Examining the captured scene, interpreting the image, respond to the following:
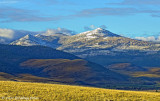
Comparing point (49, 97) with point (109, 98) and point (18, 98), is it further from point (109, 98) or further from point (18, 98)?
Result: point (109, 98)

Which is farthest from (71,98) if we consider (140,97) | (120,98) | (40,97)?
(140,97)

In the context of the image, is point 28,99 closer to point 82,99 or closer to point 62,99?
point 62,99

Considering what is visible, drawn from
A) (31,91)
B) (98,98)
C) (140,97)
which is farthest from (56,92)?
(140,97)

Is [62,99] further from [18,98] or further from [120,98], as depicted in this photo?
[120,98]

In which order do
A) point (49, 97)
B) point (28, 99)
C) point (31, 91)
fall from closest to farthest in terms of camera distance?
point (28, 99), point (49, 97), point (31, 91)

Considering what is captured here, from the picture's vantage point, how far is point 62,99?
6234 cm

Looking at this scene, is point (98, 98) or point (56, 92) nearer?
point (98, 98)

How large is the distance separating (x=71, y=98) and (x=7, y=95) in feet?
40.6

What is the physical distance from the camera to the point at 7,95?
62.6 meters

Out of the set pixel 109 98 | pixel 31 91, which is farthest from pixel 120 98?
pixel 31 91

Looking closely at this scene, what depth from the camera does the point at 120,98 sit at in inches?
2643

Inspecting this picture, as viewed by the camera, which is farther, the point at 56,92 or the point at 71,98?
the point at 56,92

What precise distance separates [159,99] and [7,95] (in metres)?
31.7

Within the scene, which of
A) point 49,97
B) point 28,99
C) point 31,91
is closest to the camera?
point 28,99
